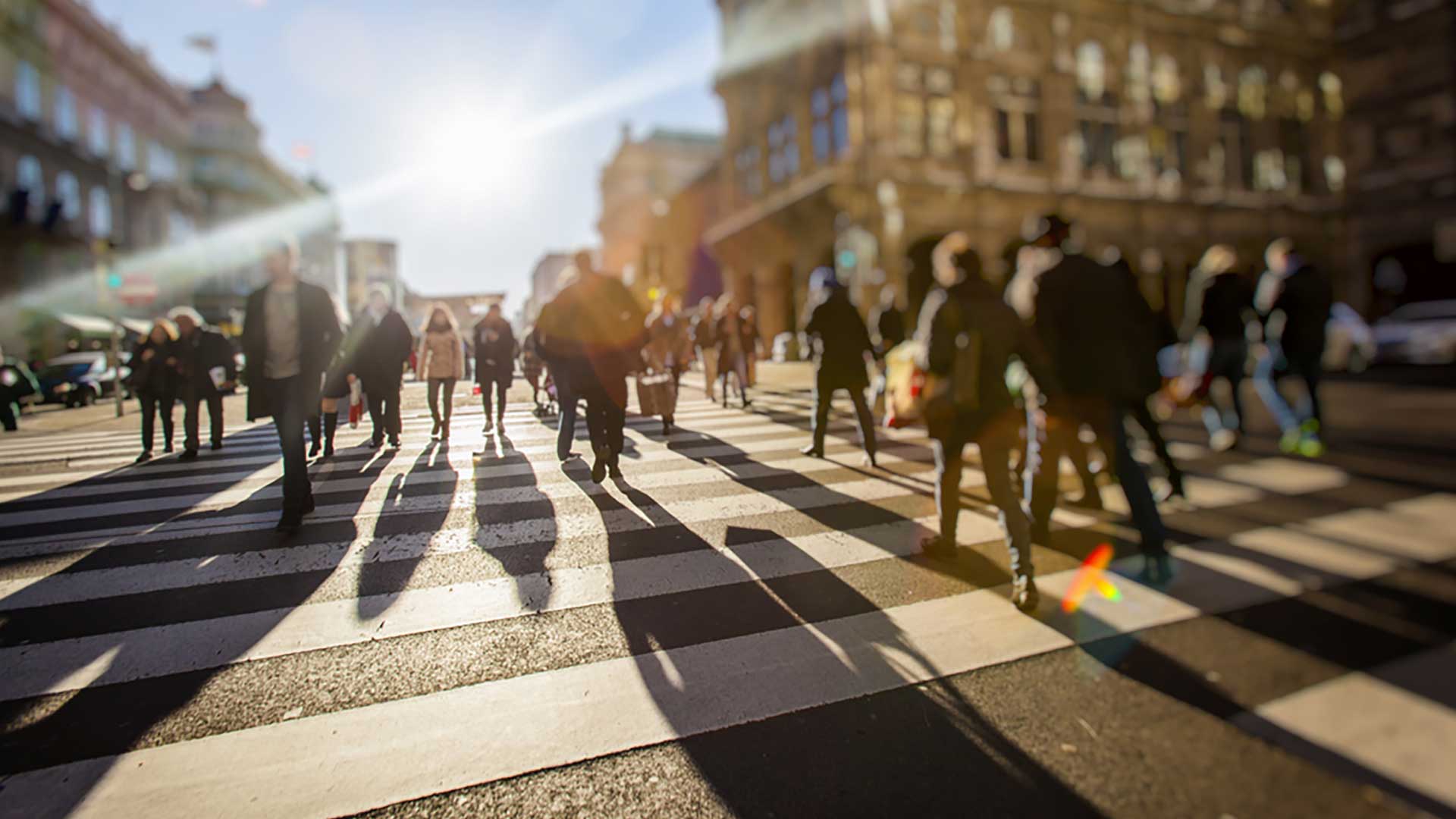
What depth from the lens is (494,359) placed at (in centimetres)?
262

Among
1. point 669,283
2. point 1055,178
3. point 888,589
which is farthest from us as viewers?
point 669,283

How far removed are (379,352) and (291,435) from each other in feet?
1.27

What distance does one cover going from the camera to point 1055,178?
25.3m

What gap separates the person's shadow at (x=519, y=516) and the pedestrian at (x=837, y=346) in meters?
3.28

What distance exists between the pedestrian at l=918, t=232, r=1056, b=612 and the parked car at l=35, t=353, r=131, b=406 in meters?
3.53

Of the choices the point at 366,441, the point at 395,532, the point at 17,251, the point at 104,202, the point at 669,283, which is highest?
the point at 669,283

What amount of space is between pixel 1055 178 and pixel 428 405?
27.3 m

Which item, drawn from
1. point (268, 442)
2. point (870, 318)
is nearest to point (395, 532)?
point (268, 442)

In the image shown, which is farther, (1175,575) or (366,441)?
(1175,575)

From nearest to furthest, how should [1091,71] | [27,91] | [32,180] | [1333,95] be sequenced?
[27,91] → [32,180] → [1091,71] → [1333,95]

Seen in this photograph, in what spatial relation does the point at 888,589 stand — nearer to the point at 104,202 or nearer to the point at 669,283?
the point at 104,202

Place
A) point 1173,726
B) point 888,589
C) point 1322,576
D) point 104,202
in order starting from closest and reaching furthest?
point 1173,726, point 104,202, point 888,589, point 1322,576

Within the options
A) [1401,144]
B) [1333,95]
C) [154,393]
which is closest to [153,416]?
[154,393]

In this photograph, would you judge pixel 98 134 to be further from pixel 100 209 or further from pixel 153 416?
pixel 153 416
